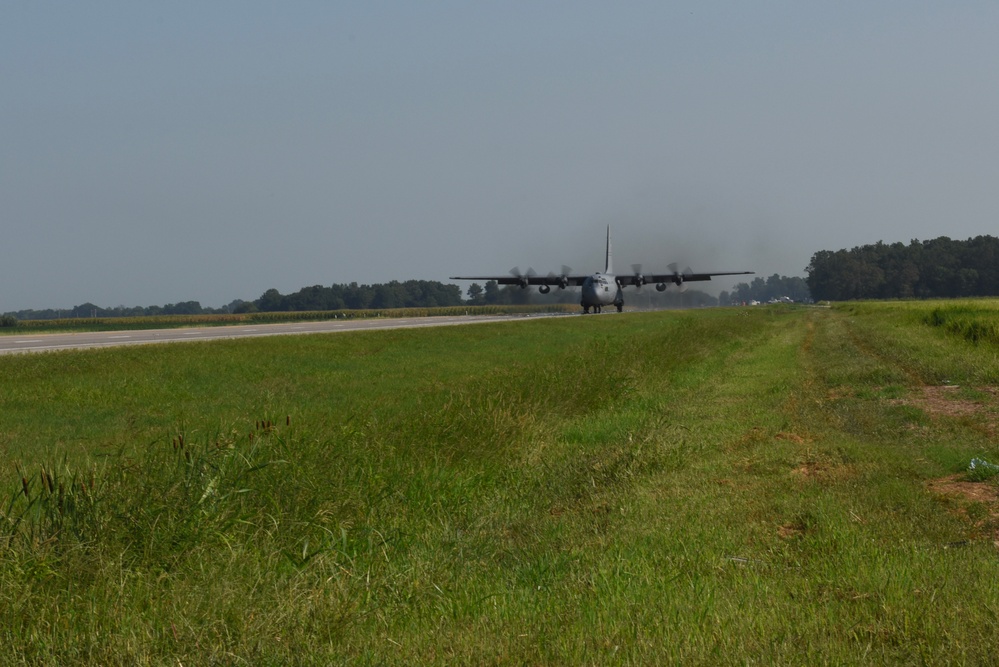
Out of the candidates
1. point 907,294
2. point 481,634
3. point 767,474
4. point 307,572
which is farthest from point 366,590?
point 907,294

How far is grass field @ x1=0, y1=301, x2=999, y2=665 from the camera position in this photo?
4.93 meters

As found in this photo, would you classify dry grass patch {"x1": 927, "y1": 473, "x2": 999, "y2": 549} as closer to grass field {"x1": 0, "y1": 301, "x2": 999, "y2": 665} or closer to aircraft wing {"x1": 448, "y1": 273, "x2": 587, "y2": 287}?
grass field {"x1": 0, "y1": 301, "x2": 999, "y2": 665}

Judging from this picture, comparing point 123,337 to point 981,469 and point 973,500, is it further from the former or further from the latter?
point 973,500

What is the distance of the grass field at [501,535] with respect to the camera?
4.93 m

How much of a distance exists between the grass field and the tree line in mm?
173100

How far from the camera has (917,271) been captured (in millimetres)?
174000

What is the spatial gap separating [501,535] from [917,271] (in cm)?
18489

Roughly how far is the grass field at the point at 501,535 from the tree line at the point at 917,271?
6815 inches

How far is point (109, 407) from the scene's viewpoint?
15.5m

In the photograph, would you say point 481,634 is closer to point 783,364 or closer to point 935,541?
point 935,541

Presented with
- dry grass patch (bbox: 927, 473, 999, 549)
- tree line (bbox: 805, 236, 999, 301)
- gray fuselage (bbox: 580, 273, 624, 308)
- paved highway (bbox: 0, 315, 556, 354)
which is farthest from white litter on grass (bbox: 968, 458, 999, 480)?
tree line (bbox: 805, 236, 999, 301)

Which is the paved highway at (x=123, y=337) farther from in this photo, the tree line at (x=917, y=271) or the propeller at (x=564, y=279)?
the tree line at (x=917, y=271)

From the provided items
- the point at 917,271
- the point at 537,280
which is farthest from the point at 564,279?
the point at 917,271

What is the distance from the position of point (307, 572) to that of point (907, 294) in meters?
185
